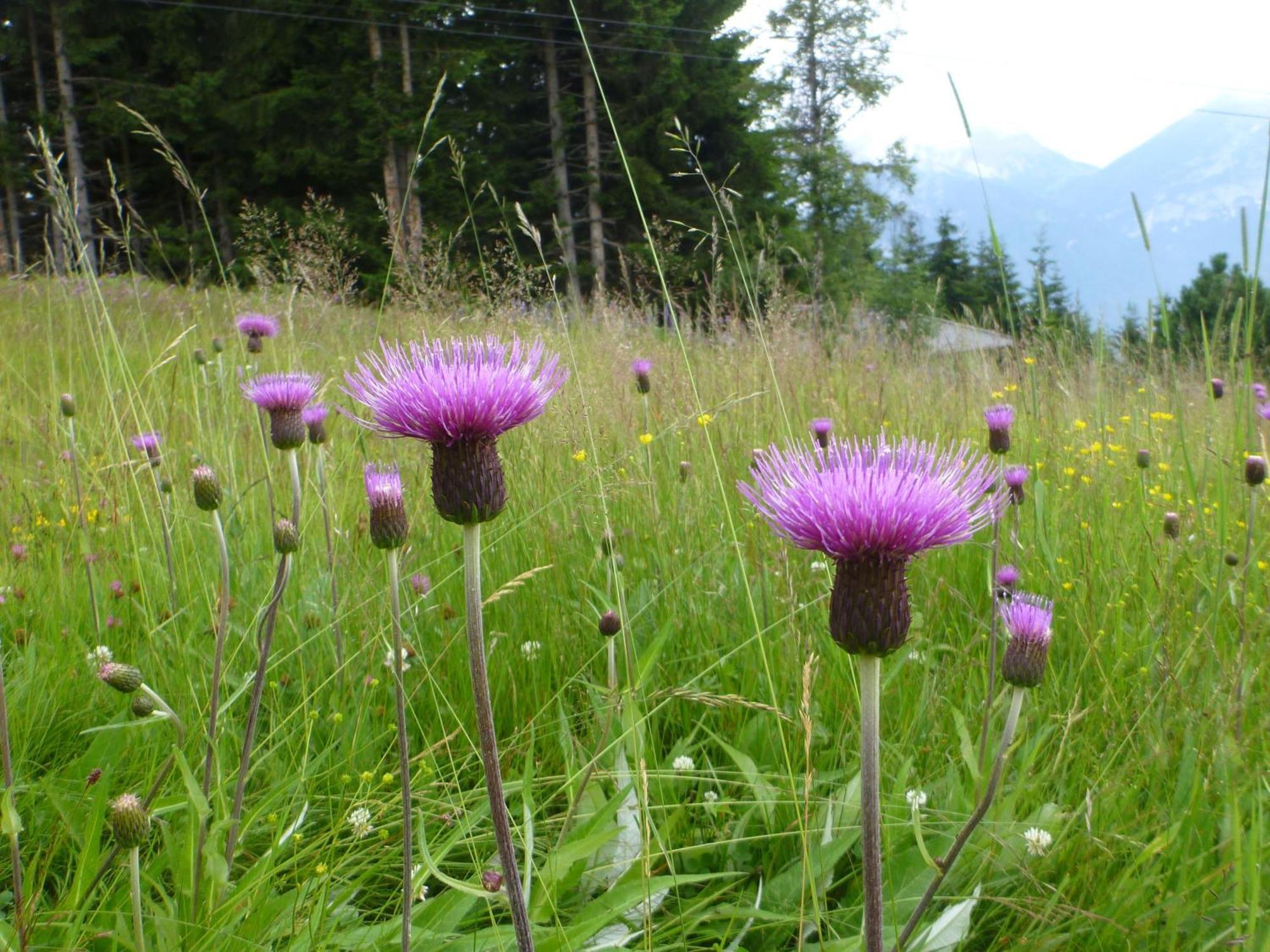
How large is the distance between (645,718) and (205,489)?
0.81 meters

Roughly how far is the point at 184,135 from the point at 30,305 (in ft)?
48.0

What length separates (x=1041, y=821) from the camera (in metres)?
1.34

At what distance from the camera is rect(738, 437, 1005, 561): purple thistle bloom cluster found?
3.16 ft

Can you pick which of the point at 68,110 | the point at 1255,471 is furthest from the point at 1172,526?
the point at 68,110

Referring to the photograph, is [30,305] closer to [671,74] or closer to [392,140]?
[392,140]

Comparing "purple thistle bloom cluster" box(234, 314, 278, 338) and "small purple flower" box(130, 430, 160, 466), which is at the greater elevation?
"purple thistle bloom cluster" box(234, 314, 278, 338)

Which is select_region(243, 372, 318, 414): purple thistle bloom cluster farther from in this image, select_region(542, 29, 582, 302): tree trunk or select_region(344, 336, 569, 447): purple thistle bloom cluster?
select_region(542, 29, 582, 302): tree trunk

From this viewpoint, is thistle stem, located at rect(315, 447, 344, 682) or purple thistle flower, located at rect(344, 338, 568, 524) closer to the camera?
purple thistle flower, located at rect(344, 338, 568, 524)

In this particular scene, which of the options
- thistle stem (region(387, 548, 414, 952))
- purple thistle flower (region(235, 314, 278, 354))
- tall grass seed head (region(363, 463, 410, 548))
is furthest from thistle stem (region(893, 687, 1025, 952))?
purple thistle flower (region(235, 314, 278, 354))

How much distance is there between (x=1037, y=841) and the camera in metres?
1.31

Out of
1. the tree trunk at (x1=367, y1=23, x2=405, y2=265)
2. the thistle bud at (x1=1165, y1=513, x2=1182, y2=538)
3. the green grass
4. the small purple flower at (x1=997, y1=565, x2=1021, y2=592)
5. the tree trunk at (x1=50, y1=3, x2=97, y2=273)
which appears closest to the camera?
the green grass

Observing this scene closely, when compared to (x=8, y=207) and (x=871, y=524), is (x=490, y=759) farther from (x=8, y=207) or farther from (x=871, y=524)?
(x=8, y=207)

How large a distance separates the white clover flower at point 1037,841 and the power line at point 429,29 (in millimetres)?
16749

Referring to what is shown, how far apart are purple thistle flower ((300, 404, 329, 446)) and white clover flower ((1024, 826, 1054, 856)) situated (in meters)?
1.59
